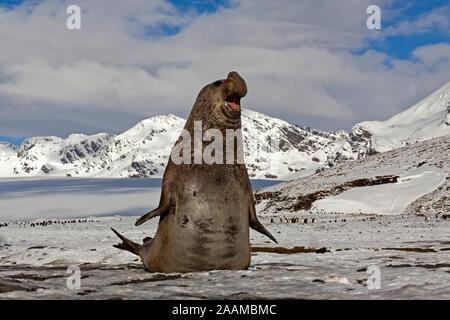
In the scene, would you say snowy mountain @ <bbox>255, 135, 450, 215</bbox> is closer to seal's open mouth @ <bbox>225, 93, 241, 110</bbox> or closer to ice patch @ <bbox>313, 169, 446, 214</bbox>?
ice patch @ <bbox>313, 169, 446, 214</bbox>

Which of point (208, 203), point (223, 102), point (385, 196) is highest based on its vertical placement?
point (223, 102)

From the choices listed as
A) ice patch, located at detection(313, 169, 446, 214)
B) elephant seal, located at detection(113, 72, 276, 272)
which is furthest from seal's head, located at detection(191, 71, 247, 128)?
ice patch, located at detection(313, 169, 446, 214)

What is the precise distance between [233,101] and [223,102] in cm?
20

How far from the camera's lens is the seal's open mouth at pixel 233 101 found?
23.5ft

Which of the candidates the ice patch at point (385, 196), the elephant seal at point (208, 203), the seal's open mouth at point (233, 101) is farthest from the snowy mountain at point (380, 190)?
the seal's open mouth at point (233, 101)

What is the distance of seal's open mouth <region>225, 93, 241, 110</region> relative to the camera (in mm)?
7176

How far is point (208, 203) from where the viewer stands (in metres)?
6.94

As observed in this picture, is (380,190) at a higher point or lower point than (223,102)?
lower

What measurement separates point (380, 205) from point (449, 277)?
47.2 metres

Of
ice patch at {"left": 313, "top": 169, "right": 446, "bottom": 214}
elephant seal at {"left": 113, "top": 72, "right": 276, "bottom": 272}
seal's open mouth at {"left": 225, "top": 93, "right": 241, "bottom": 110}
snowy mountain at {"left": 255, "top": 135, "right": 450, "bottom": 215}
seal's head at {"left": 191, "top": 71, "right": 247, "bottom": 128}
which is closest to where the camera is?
elephant seal at {"left": 113, "top": 72, "right": 276, "bottom": 272}

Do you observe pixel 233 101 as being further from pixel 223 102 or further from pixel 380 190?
pixel 380 190

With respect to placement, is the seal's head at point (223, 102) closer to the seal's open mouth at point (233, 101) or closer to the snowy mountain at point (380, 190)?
the seal's open mouth at point (233, 101)

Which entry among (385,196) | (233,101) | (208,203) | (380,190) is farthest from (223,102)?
(380,190)
